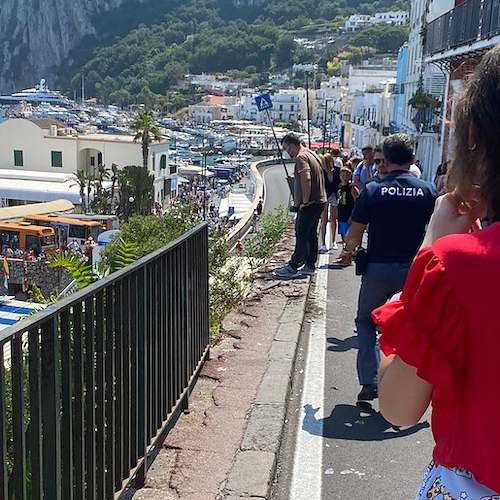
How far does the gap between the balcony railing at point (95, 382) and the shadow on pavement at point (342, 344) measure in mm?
2074

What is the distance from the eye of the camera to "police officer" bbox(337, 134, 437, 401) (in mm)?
5094

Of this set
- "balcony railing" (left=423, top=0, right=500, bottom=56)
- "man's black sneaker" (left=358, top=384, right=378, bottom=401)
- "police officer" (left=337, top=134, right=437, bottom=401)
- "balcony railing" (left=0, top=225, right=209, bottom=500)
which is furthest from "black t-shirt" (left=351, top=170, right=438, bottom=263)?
"balcony railing" (left=423, top=0, right=500, bottom=56)

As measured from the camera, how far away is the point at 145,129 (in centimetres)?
6053

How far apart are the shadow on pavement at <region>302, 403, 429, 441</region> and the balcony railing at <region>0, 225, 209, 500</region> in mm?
861

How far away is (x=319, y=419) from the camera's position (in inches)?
193

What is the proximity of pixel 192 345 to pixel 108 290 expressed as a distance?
1916mm

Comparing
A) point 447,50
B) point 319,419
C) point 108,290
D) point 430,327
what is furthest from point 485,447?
point 447,50

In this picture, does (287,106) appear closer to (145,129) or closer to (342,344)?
(145,129)

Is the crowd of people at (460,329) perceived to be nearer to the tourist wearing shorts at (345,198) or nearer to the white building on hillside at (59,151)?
the tourist wearing shorts at (345,198)

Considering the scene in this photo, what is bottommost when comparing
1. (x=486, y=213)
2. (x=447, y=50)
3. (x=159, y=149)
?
(x=159, y=149)

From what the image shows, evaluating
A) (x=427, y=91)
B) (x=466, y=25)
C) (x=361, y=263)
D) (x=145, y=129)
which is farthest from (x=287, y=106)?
(x=361, y=263)

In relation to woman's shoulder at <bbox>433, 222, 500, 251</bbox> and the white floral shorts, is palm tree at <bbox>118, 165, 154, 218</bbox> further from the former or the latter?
woman's shoulder at <bbox>433, 222, 500, 251</bbox>

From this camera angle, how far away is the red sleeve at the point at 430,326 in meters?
1.63

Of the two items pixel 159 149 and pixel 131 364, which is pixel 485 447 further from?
pixel 159 149
